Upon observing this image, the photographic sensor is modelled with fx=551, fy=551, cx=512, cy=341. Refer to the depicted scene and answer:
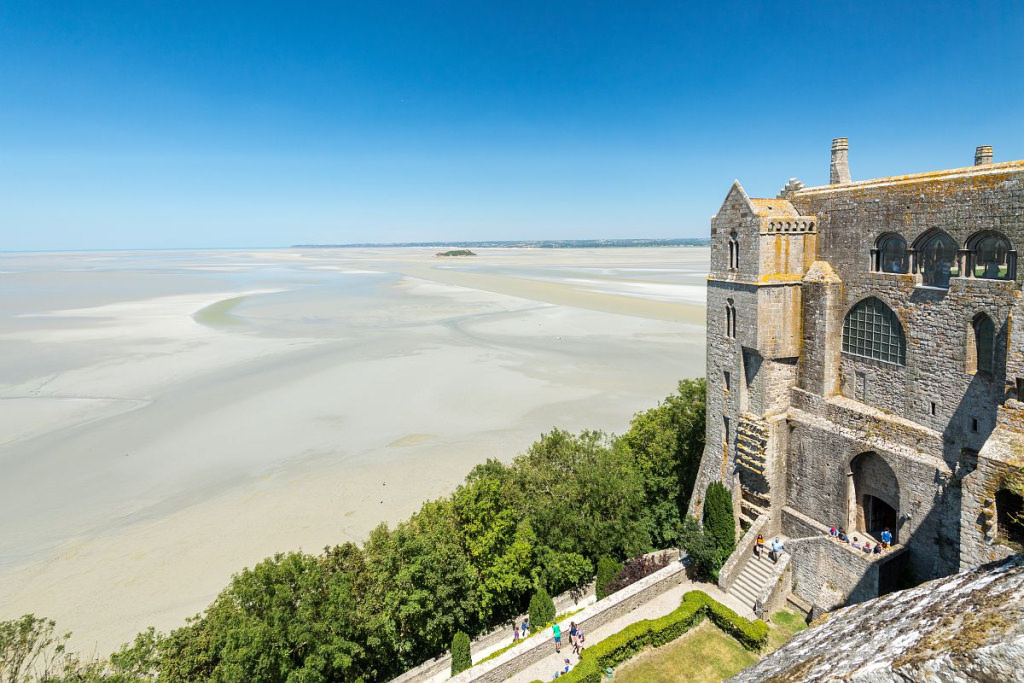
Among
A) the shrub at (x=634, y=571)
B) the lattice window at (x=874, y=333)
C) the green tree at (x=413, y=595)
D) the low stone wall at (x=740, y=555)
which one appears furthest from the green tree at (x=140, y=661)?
the lattice window at (x=874, y=333)

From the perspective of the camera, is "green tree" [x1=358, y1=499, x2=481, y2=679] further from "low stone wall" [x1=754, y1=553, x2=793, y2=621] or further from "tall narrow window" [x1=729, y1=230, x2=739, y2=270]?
"tall narrow window" [x1=729, y1=230, x2=739, y2=270]

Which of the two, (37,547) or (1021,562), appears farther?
(37,547)

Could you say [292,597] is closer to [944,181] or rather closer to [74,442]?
[944,181]

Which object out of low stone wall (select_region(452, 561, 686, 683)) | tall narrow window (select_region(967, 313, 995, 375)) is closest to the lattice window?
tall narrow window (select_region(967, 313, 995, 375))

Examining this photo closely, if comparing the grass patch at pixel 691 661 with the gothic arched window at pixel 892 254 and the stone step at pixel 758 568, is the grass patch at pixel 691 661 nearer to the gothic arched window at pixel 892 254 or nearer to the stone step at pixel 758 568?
the stone step at pixel 758 568

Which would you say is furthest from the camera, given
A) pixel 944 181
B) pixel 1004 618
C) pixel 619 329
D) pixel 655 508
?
pixel 619 329

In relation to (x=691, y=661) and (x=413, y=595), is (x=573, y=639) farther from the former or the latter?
(x=413, y=595)

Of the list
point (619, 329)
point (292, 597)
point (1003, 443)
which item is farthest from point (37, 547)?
point (619, 329)
